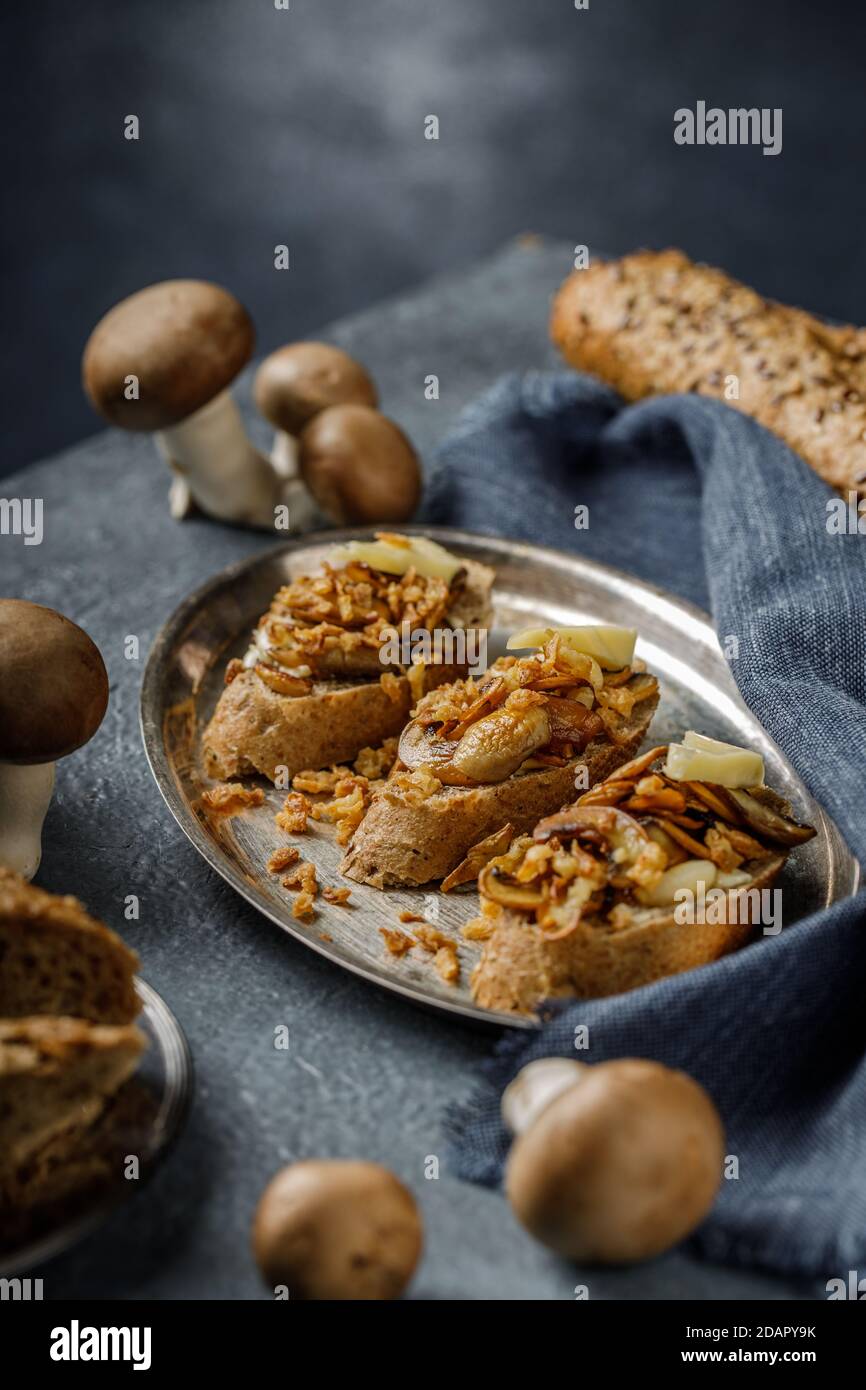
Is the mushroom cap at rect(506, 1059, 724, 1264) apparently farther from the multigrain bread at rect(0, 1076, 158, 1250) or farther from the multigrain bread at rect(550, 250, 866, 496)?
the multigrain bread at rect(550, 250, 866, 496)

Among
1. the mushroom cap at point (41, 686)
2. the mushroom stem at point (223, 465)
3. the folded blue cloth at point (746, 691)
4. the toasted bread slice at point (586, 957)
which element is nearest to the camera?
the folded blue cloth at point (746, 691)

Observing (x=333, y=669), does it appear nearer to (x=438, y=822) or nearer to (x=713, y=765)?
(x=438, y=822)

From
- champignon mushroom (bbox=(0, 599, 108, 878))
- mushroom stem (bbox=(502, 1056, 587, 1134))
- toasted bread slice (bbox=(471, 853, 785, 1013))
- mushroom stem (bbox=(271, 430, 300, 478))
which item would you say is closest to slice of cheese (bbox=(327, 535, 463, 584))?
champignon mushroom (bbox=(0, 599, 108, 878))

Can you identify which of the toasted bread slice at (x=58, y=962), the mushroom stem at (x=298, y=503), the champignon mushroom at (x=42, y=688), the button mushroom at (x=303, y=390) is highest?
the button mushroom at (x=303, y=390)

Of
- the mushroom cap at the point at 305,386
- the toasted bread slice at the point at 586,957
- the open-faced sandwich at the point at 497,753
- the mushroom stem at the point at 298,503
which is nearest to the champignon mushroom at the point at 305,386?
the mushroom cap at the point at 305,386

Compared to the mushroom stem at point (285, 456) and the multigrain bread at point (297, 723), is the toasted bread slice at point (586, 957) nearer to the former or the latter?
the multigrain bread at point (297, 723)

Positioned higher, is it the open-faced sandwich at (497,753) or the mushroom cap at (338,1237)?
the open-faced sandwich at (497,753)
